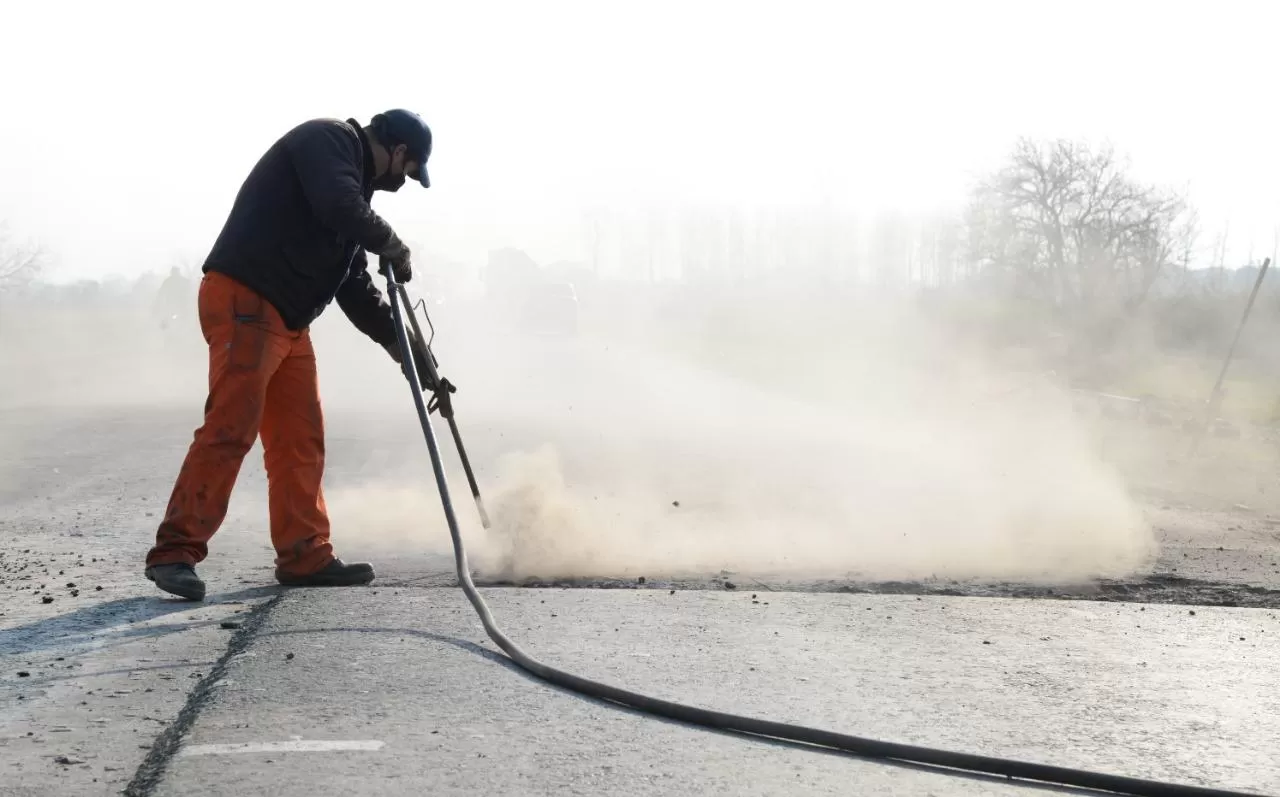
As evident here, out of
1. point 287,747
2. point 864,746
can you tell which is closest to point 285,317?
point 287,747

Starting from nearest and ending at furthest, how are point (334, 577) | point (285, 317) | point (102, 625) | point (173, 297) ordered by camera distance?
point (102, 625) → point (285, 317) → point (334, 577) → point (173, 297)

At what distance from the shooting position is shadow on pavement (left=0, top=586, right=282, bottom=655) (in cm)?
404

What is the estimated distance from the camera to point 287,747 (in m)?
2.99

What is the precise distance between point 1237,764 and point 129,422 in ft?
41.2

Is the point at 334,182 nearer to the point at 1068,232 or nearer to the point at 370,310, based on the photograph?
the point at 370,310

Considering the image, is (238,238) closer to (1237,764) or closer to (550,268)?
(1237,764)

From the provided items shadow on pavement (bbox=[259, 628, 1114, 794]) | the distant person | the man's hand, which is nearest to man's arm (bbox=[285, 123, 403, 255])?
the man's hand

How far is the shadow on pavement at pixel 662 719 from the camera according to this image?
2977 millimetres

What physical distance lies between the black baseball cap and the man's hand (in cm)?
40

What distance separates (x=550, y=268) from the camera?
5569cm

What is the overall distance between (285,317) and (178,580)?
1.09m

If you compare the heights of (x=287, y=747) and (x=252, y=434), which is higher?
(x=252, y=434)

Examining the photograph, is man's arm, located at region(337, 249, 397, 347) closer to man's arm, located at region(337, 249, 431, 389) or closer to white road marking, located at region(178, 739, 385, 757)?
man's arm, located at region(337, 249, 431, 389)

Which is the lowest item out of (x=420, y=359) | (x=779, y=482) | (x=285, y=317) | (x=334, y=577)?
(x=779, y=482)
